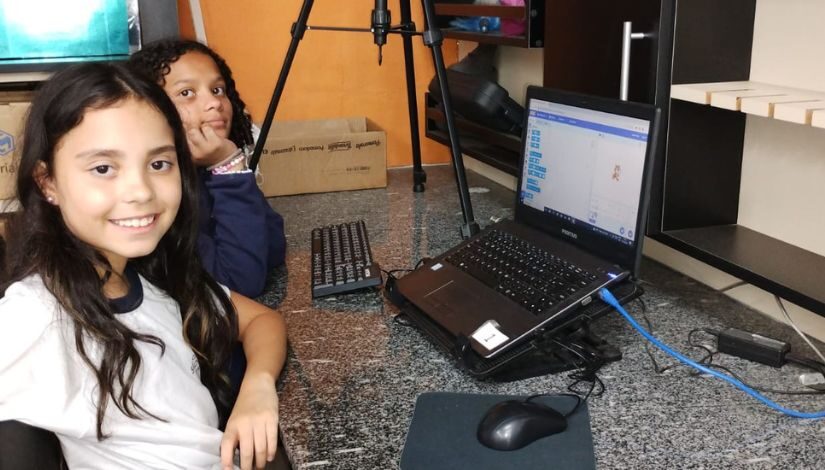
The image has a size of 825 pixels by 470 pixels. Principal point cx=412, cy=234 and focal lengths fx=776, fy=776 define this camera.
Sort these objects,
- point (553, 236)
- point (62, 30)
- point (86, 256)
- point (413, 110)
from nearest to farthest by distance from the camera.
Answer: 1. point (86, 256)
2. point (553, 236)
3. point (62, 30)
4. point (413, 110)

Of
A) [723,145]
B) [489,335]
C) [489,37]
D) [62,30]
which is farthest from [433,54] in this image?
[62,30]

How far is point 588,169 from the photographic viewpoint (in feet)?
3.97

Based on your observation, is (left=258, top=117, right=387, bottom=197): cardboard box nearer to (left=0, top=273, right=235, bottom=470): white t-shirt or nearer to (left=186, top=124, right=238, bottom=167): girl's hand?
(left=186, top=124, right=238, bottom=167): girl's hand

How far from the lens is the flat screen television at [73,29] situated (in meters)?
1.83

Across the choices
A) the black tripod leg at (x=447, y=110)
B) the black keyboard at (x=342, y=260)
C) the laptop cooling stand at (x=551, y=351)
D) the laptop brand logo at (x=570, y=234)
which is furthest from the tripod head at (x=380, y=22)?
the laptop cooling stand at (x=551, y=351)

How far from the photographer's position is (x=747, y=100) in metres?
1.09

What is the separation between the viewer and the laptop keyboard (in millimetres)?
1121

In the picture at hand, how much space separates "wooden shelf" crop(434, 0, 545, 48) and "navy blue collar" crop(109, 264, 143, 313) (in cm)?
90

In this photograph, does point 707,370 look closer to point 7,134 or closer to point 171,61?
point 171,61

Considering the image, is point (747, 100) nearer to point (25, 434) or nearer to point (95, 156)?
point (95, 156)

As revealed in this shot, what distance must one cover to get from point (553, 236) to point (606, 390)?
0.34m

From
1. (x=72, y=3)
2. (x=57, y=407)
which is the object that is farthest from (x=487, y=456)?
(x=72, y=3)

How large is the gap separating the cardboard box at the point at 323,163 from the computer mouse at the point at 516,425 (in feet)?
4.13

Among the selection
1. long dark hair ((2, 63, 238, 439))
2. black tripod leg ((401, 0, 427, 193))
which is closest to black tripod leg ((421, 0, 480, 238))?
black tripod leg ((401, 0, 427, 193))
